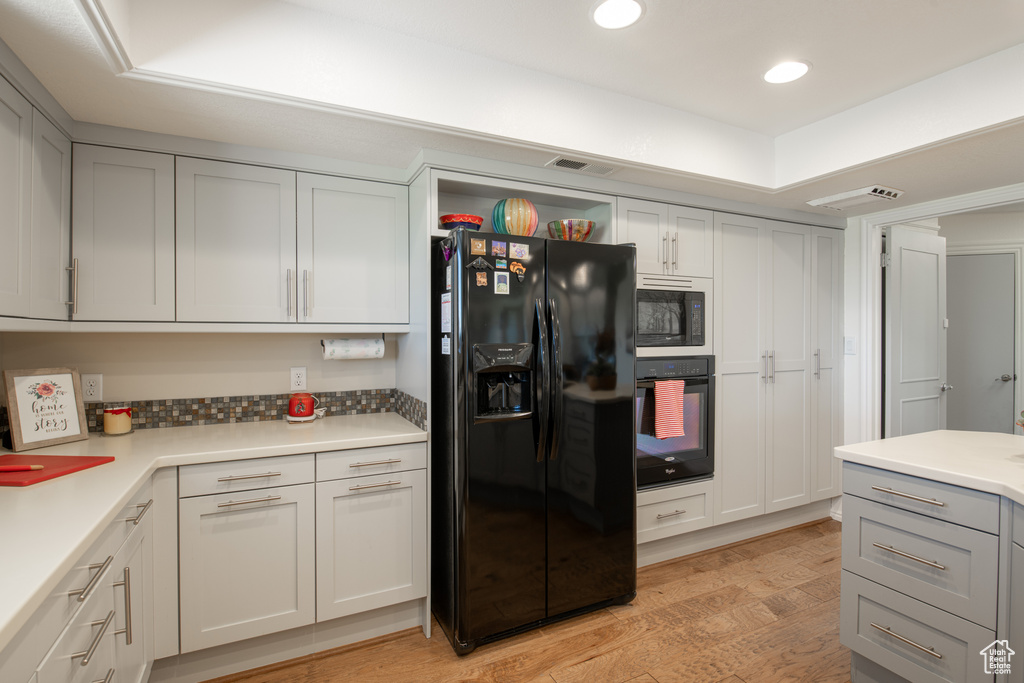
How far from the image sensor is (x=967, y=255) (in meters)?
4.13

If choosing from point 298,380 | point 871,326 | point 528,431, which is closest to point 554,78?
point 528,431

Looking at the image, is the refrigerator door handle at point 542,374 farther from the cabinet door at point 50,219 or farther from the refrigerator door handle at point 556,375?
the cabinet door at point 50,219

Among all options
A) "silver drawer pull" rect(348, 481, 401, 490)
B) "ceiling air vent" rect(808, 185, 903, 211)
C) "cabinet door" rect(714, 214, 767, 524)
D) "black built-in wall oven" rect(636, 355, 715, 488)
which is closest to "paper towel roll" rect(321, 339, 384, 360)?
"silver drawer pull" rect(348, 481, 401, 490)

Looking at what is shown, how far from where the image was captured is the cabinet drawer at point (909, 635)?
5.04 ft

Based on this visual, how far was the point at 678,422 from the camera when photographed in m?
2.75

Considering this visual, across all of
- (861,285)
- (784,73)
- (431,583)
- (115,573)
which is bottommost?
(431,583)

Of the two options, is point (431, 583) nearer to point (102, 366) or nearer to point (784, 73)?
point (102, 366)

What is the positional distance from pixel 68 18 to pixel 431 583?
7.68 feet

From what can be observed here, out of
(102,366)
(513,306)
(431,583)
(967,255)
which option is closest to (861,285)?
(967,255)

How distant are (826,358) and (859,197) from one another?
112cm

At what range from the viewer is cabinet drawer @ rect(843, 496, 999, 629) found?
151cm

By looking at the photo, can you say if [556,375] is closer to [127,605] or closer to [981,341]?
[127,605]

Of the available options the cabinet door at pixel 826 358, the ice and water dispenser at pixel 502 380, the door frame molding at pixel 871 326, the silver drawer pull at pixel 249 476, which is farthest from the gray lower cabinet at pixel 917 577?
the silver drawer pull at pixel 249 476

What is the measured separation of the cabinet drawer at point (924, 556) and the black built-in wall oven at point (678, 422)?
0.97 metres
